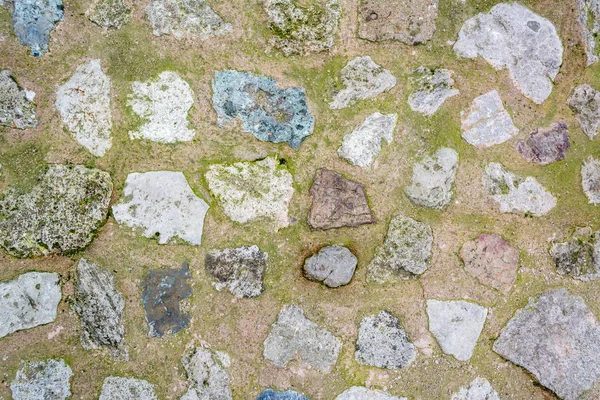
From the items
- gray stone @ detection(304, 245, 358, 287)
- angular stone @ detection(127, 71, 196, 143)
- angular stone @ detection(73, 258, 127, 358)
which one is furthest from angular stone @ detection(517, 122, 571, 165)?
angular stone @ detection(73, 258, 127, 358)

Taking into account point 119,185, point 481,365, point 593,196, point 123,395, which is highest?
point 119,185

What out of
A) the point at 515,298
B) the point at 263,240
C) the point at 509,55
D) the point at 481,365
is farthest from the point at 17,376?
the point at 509,55

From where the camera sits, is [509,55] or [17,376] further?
[509,55]

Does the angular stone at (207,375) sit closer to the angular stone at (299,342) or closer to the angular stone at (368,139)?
the angular stone at (299,342)

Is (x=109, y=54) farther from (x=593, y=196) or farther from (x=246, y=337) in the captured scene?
(x=593, y=196)

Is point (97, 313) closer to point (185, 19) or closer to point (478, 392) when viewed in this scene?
point (185, 19)

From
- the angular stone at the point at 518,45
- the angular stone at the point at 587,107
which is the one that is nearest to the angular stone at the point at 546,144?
the angular stone at the point at 587,107
